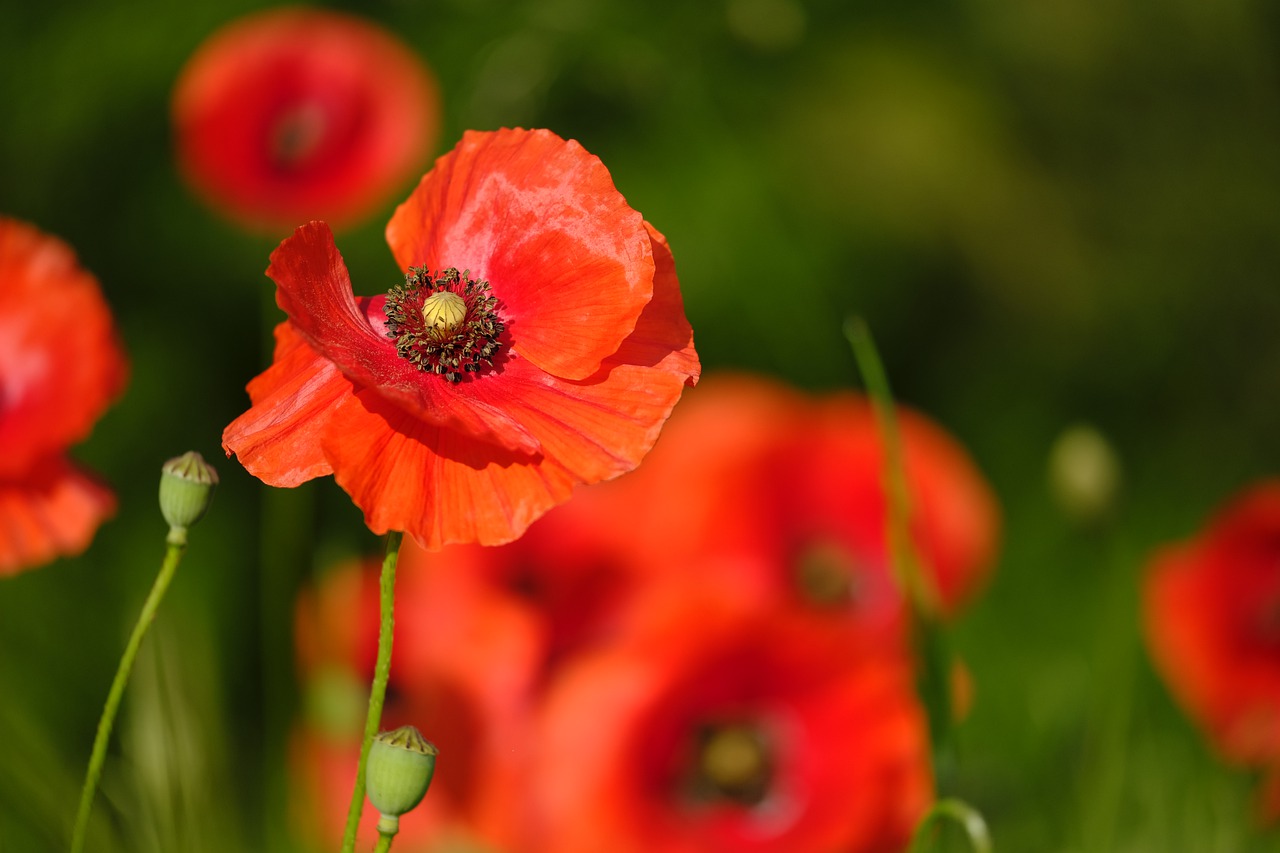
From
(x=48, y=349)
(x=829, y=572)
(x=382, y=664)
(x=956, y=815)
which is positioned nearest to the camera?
(x=382, y=664)

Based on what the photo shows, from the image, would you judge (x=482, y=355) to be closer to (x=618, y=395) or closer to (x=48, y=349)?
(x=618, y=395)

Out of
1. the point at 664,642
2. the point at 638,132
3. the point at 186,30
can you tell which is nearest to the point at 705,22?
the point at 638,132

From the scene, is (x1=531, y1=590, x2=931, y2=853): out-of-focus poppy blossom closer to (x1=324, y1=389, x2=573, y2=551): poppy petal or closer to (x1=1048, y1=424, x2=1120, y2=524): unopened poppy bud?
(x1=1048, y1=424, x2=1120, y2=524): unopened poppy bud

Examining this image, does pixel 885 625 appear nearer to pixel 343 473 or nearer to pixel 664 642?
pixel 664 642

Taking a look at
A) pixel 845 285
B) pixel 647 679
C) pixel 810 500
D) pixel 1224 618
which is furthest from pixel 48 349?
pixel 845 285

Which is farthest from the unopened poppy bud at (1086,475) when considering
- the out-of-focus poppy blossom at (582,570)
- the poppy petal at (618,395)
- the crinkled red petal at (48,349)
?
the crinkled red petal at (48,349)

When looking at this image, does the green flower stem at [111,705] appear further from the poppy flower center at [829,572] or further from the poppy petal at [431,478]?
the poppy flower center at [829,572]

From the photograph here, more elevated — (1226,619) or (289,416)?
(289,416)

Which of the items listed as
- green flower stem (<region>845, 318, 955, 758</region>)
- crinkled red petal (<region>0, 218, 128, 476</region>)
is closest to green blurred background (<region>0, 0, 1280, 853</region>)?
crinkled red petal (<region>0, 218, 128, 476</region>)
